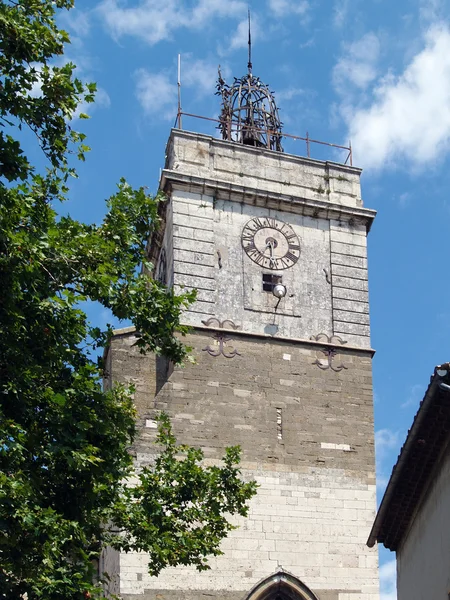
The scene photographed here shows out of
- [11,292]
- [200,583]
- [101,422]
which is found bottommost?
[200,583]

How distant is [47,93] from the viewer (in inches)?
626

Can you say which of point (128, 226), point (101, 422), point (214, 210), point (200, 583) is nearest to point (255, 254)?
point (214, 210)

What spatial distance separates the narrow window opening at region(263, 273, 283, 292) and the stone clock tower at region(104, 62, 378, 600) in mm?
41

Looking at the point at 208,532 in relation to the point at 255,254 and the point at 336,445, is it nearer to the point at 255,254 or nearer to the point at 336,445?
the point at 336,445

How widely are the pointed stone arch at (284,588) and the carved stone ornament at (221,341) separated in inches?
197

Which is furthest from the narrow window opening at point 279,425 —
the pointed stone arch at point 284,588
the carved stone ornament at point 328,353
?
the pointed stone arch at point 284,588

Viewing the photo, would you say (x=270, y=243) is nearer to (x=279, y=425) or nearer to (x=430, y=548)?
(x=279, y=425)

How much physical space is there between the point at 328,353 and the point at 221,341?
8.59ft

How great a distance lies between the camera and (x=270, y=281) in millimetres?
28359

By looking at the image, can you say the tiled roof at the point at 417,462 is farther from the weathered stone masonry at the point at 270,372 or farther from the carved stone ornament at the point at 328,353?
the carved stone ornament at the point at 328,353

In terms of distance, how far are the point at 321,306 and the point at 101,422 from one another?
1386cm

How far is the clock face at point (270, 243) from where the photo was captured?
28500mm

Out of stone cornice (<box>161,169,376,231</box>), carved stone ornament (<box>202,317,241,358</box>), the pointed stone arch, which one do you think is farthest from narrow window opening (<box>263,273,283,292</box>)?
the pointed stone arch

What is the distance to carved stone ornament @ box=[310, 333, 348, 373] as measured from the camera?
27.7m
